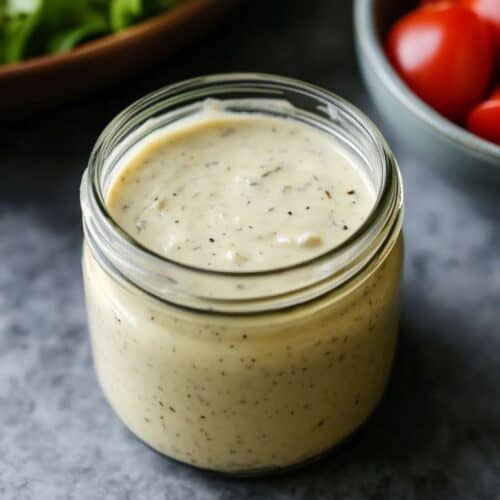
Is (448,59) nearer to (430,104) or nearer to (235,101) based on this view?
(430,104)

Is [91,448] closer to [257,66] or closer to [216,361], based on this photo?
[216,361]

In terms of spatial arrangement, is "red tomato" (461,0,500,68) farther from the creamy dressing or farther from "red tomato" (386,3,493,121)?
the creamy dressing

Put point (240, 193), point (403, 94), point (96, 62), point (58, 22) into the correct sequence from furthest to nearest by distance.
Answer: point (58, 22) → point (96, 62) → point (403, 94) → point (240, 193)

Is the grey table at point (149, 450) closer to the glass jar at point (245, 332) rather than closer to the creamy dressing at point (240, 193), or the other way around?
the glass jar at point (245, 332)

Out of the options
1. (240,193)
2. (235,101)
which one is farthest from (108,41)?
(240,193)

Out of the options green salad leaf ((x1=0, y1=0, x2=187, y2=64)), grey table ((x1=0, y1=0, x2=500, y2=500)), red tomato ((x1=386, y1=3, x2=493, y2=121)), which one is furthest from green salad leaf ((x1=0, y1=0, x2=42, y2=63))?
red tomato ((x1=386, y1=3, x2=493, y2=121))

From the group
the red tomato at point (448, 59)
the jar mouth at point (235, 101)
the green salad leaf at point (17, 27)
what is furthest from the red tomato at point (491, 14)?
the green salad leaf at point (17, 27)
